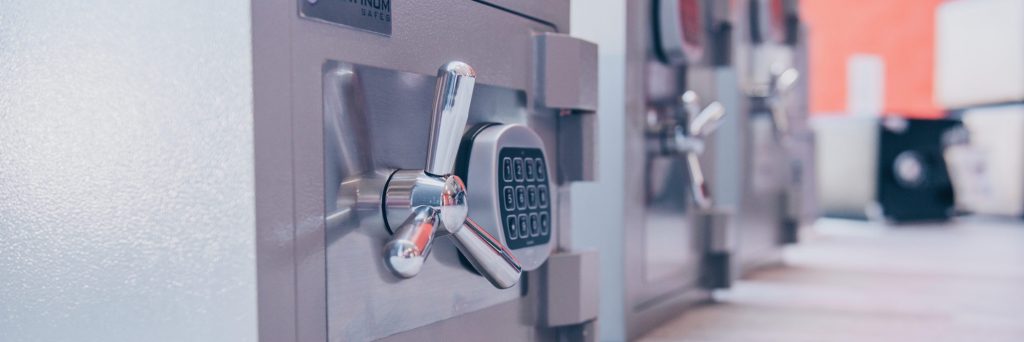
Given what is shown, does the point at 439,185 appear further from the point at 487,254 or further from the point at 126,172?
the point at 126,172

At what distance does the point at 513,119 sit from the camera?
0.55 m

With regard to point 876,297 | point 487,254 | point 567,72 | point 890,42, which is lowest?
point 876,297

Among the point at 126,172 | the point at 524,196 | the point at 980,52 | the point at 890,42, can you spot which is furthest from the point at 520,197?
the point at 890,42

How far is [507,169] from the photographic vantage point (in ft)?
1.64

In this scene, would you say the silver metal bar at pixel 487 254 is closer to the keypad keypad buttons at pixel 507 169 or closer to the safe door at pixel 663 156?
the keypad keypad buttons at pixel 507 169

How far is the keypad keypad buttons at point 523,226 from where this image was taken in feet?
1.69

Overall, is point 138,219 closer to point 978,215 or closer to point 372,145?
point 372,145

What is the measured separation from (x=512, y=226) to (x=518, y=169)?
36 millimetres

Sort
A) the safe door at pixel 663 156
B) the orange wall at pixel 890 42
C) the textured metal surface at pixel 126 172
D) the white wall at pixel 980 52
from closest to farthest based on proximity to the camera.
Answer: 1. the textured metal surface at pixel 126 172
2. the safe door at pixel 663 156
3. the white wall at pixel 980 52
4. the orange wall at pixel 890 42

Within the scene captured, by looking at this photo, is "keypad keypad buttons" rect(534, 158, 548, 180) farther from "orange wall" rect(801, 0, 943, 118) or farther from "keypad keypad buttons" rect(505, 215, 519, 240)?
"orange wall" rect(801, 0, 943, 118)

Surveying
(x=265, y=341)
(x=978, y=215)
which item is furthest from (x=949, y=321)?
(x=978, y=215)

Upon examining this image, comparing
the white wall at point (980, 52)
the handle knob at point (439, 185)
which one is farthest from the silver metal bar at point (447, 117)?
the white wall at point (980, 52)

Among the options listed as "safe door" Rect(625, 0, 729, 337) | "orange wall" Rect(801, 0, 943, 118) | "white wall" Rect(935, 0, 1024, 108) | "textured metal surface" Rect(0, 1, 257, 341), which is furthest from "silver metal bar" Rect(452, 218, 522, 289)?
"orange wall" Rect(801, 0, 943, 118)

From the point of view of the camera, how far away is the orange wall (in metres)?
3.55
